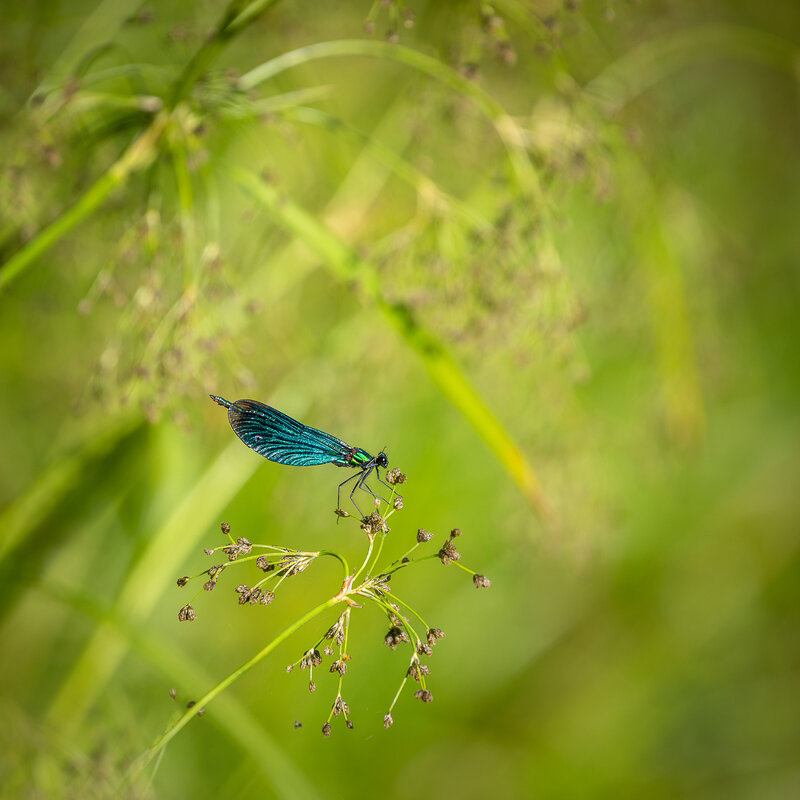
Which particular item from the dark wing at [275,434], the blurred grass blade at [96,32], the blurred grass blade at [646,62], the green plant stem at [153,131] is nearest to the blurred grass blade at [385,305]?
the green plant stem at [153,131]

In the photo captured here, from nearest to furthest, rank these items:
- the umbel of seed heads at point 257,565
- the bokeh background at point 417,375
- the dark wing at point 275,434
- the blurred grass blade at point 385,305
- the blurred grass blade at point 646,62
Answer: the umbel of seed heads at point 257,565, the dark wing at point 275,434, the blurred grass blade at point 385,305, the bokeh background at point 417,375, the blurred grass blade at point 646,62

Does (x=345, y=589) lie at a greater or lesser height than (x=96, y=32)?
lesser

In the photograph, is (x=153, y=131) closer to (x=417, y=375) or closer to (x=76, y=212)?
(x=76, y=212)

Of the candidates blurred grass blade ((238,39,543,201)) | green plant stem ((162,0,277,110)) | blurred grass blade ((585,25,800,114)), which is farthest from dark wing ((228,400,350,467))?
blurred grass blade ((585,25,800,114))

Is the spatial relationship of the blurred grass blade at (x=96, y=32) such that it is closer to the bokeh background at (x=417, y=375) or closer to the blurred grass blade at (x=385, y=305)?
the bokeh background at (x=417, y=375)

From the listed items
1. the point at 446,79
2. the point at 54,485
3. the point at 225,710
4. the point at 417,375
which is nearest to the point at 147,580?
the point at 54,485

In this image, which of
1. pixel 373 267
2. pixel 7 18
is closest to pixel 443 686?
pixel 373 267
